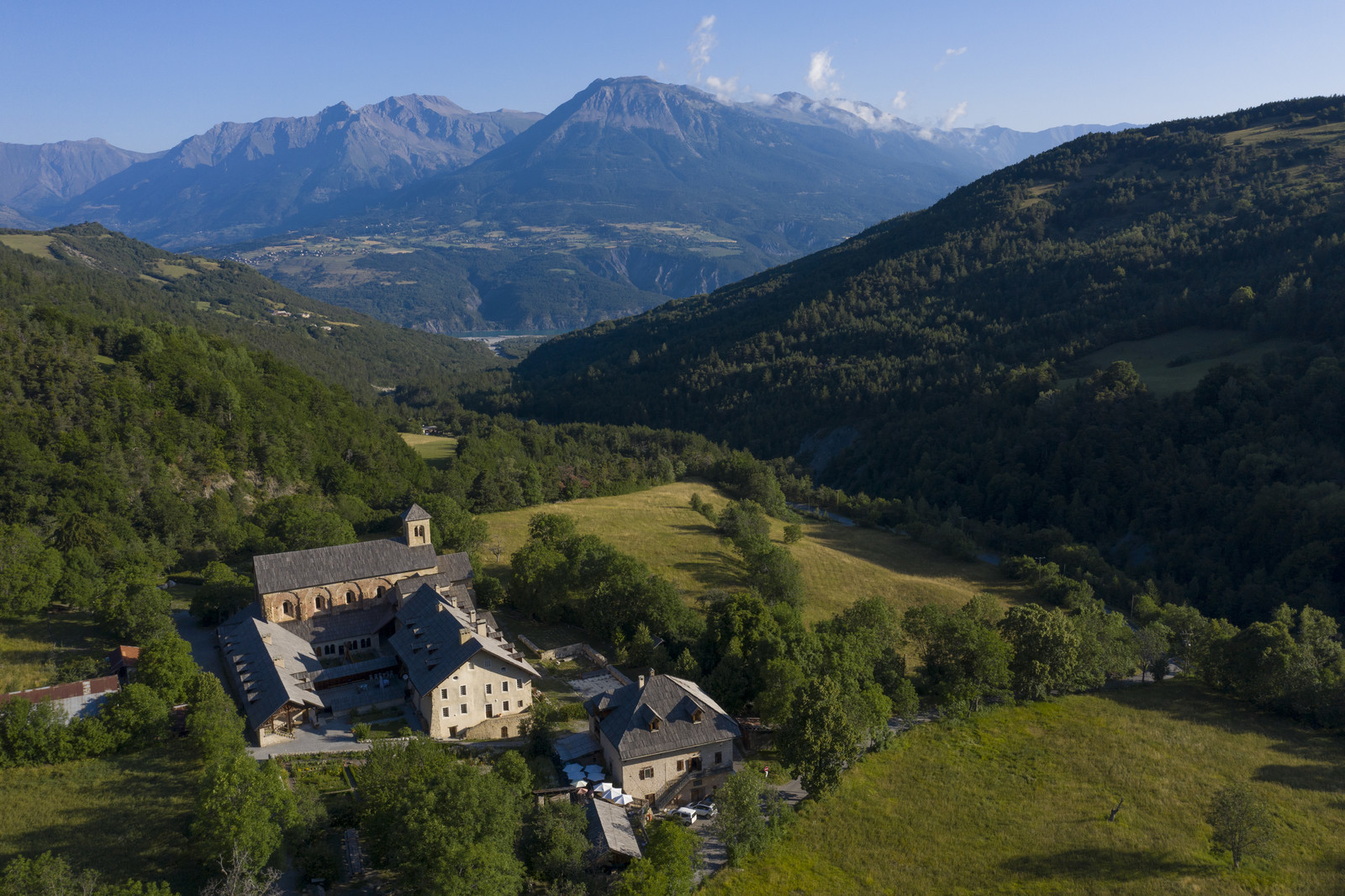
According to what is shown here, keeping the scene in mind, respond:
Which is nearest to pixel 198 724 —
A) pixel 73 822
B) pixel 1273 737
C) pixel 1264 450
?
pixel 73 822

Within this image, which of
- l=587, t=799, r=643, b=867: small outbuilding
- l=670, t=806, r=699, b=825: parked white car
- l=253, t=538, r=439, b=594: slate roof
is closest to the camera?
l=587, t=799, r=643, b=867: small outbuilding

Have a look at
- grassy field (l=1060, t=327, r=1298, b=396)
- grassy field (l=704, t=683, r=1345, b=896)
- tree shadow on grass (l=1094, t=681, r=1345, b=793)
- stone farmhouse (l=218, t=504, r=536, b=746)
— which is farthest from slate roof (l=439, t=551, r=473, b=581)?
grassy field (l=1060, t=327, r=1298, b=396)

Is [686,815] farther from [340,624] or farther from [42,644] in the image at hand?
[42,644]

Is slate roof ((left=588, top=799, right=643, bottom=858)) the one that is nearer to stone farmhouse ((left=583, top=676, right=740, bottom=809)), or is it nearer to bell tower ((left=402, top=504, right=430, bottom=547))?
stone farmhouse ((left=583, top=676, right=740, bottom=809))

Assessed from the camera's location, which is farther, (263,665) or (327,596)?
(327,596)

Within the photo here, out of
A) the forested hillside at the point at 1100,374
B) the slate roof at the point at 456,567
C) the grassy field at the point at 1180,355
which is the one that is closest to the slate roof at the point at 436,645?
the slate roof at the point at 456,567

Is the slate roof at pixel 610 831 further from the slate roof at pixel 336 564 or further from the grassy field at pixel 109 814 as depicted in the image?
the slate roof at pixel 336 564

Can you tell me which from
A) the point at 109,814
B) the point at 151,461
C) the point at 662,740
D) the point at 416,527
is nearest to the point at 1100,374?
the point at 416,527
